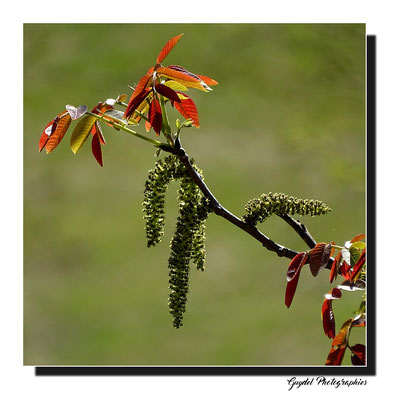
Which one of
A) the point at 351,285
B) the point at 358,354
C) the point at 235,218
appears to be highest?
the point at 235,218

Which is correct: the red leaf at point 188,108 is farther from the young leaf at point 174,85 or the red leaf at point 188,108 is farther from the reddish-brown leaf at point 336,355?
the reddish-brown leaf at point 336,355

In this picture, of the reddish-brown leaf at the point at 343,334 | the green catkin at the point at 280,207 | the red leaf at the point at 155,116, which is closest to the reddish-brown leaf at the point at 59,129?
the red leaf at the point at 155,116

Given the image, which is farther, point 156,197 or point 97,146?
point 97,146

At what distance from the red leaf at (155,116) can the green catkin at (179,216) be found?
44 millimetres

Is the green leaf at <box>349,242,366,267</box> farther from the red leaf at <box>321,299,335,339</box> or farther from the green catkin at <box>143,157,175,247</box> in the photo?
the green catkin at <box>143,157,175,247</box>

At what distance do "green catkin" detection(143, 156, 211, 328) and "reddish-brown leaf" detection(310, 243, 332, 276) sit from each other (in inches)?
6.3

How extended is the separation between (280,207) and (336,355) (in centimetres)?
27

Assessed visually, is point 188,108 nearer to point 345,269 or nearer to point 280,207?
point 280,207

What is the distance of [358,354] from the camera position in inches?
36.0

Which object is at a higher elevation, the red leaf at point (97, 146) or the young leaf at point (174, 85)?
the young leaf at point (174, 85)

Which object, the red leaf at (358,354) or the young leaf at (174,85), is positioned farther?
the red leaf at (358,354)

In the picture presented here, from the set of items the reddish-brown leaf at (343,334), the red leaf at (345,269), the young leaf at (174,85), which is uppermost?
the young leaf at (174,85)

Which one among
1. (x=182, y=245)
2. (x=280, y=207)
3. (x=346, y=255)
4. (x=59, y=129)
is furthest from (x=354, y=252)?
(x=59, y=129)

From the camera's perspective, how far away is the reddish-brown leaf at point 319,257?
77cm
